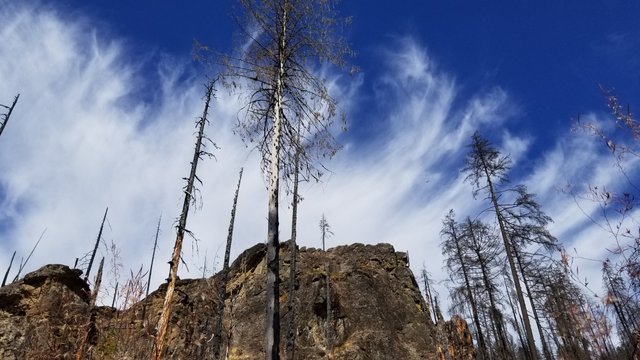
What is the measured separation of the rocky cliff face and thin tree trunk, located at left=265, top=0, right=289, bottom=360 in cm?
1202

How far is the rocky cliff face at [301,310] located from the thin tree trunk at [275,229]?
39.4ft

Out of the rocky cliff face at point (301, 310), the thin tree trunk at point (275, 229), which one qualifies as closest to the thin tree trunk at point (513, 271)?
the rocky cliff face at point (301, 310)

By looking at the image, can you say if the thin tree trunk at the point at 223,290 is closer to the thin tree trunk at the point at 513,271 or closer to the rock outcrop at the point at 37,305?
the rock outcrop at the point at 37,305

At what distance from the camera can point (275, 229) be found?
685 cm

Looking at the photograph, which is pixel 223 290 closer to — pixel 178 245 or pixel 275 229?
pixel 178 245

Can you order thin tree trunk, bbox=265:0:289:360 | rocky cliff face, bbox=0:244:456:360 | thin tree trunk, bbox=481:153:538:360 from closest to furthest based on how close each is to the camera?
thin tree trunk, bbox=265:0:289:360, thin tree trunk, bbox=481:153:538:360, rocky cliff face, bbox=0:244:456:360

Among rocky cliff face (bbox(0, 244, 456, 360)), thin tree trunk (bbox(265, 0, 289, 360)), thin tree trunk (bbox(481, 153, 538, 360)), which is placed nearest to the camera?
thin tree trunk (bbox(265, 0, 289, 360))

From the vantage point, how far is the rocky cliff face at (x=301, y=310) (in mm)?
17156

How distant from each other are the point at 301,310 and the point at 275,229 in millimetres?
14150

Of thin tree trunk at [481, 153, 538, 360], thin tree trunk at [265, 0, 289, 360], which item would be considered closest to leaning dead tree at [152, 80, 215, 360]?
thin tree trunk at [265, 0, 289, 360]

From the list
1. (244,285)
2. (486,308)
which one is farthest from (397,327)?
(244,285)

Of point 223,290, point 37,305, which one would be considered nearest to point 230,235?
point 223,290

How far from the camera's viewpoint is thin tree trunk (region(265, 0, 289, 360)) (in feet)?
19.3

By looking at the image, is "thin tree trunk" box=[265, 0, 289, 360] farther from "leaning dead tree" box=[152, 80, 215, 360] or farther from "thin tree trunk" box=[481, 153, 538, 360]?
"thin tree trunk" box=[481, 153, 538, 360]
